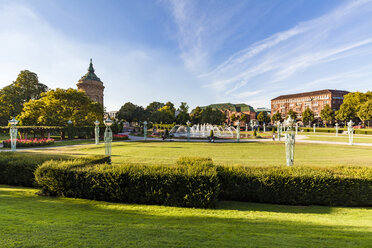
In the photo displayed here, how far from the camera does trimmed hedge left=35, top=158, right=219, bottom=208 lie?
19.1 ft

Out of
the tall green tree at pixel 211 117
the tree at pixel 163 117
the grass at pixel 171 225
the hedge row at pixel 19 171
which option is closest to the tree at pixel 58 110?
the hedge row at pixel 19 171

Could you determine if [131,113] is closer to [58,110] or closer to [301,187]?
[58,110]

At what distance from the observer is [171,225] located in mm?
4117

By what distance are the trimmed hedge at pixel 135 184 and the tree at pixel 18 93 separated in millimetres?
57498

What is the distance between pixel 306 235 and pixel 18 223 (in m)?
5.96

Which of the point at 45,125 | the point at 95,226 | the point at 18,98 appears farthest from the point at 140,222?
the point at 18,98

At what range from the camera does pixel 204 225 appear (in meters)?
4.21

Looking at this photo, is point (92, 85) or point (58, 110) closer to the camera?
point (58, 110)

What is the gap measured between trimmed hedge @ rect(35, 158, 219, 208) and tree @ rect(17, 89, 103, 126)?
3198 cm

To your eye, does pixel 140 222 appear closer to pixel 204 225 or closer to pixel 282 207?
pixel 204 225

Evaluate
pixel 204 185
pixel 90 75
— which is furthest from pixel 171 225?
pixel 90 75

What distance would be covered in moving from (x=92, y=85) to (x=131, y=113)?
17.7 metres

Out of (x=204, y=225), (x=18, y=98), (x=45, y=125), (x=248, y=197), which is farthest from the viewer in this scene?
(x=18, y=98)

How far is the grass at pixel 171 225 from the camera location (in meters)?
3.32
